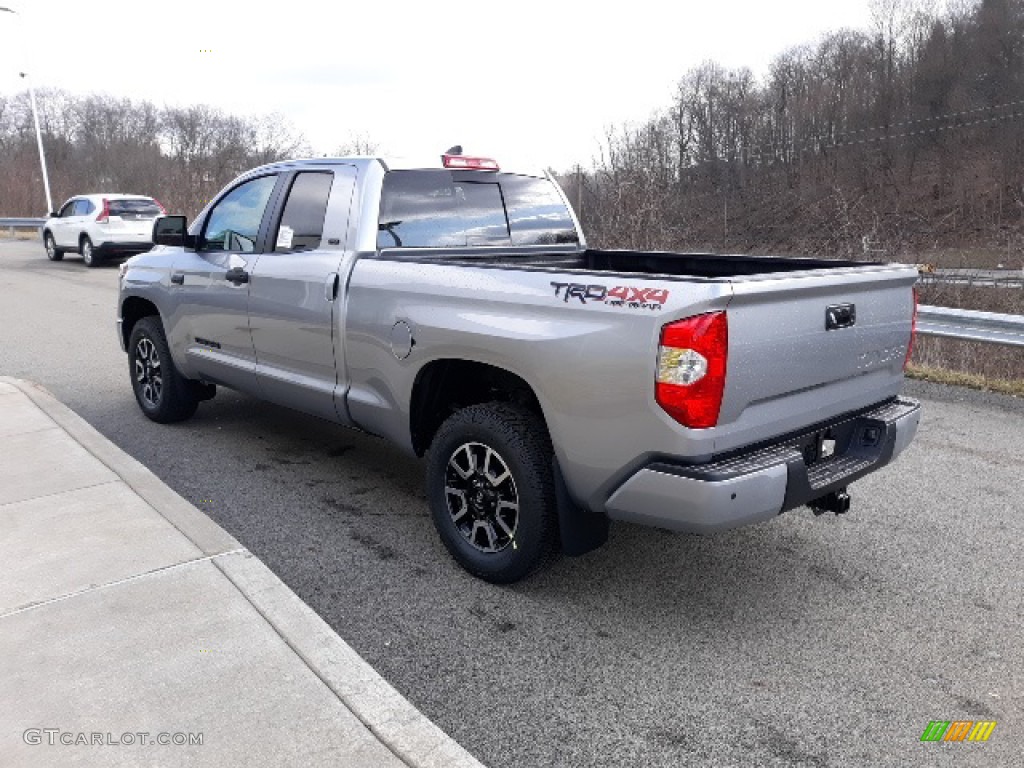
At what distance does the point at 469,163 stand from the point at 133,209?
57.0 ft

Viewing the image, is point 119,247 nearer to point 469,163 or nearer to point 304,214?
point 304,214

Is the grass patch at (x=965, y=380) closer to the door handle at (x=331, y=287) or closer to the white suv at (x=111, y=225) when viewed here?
the door handle at (x=331, y=287)

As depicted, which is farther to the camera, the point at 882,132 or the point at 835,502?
the point at 882,132

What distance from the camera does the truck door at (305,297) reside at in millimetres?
4387

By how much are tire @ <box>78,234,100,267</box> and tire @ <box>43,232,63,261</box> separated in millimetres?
1954

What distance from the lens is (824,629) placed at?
331 cm

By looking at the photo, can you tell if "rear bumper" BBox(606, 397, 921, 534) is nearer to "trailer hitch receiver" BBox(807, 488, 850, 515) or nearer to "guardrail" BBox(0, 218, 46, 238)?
"trailer hitch receiver" BBox(807, 488, 850, 515)

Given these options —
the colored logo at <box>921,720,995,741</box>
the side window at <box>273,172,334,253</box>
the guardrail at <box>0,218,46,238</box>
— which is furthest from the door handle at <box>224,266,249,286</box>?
the guardrail at <box>0,218,46,238</box>

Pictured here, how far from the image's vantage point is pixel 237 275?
502 cm

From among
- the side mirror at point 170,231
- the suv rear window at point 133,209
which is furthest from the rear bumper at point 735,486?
the suv rear window at point 133,209

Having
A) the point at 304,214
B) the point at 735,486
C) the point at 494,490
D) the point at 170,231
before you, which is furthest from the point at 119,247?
the point at 735,486

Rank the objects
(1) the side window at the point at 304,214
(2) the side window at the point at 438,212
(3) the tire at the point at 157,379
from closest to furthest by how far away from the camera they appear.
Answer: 1. (2) the side window at the point at 438,212
2. (1) the side window at the point at 304,214
3. (3) the tire at the point at 157,379

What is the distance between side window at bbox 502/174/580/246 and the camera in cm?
503

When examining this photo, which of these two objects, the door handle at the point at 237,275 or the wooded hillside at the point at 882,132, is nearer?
the door handle at the point at 237,275
